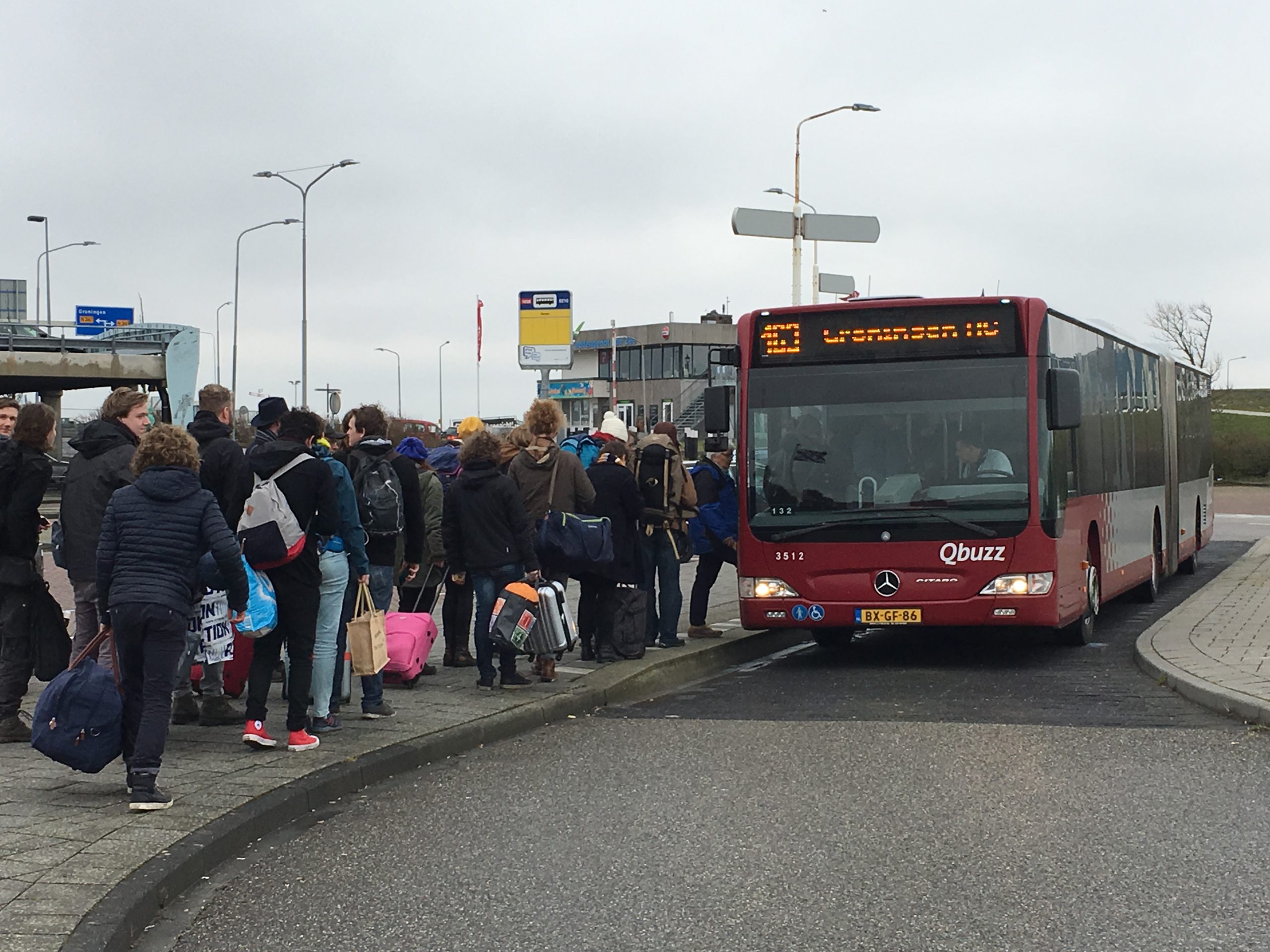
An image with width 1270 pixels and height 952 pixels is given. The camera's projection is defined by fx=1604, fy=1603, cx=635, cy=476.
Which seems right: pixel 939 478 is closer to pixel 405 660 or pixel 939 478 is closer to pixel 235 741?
pixel 405 660

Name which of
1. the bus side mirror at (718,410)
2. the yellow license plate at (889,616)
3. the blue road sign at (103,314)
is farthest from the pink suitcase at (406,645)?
the blue road sign at (103,314)

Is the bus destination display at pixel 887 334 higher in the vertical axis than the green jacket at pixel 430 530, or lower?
higher

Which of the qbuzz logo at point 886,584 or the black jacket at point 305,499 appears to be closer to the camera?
the black jacket at point 305,499

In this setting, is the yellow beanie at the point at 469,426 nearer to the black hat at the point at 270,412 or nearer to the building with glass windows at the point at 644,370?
the black hat at the point at 270,412

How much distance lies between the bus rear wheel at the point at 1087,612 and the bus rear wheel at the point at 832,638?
1.84 m

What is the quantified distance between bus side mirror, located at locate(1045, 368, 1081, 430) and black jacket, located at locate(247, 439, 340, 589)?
5.94 m

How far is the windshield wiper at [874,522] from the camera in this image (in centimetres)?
1170

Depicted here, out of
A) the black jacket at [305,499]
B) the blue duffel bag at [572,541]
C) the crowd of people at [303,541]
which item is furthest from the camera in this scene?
the blue duffel bag at [572,541]

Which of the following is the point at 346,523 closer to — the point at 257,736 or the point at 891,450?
the point at 257,736

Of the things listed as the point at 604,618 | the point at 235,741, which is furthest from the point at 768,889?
the point at 604,618

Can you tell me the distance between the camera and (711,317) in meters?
116

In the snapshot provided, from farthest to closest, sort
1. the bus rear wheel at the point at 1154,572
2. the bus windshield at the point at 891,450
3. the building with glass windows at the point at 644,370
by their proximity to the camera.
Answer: the building with glass windows at the point at 644,370
the bus rear wheel at the point at 1154,572
the bus windshield at the point at 891,450

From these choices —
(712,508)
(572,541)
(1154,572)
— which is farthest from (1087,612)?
(572,541)

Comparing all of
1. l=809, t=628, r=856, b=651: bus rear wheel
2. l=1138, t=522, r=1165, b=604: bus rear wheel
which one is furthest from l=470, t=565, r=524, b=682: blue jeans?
l=1138, t=522, r=1165, b=604: bus rear wheel
